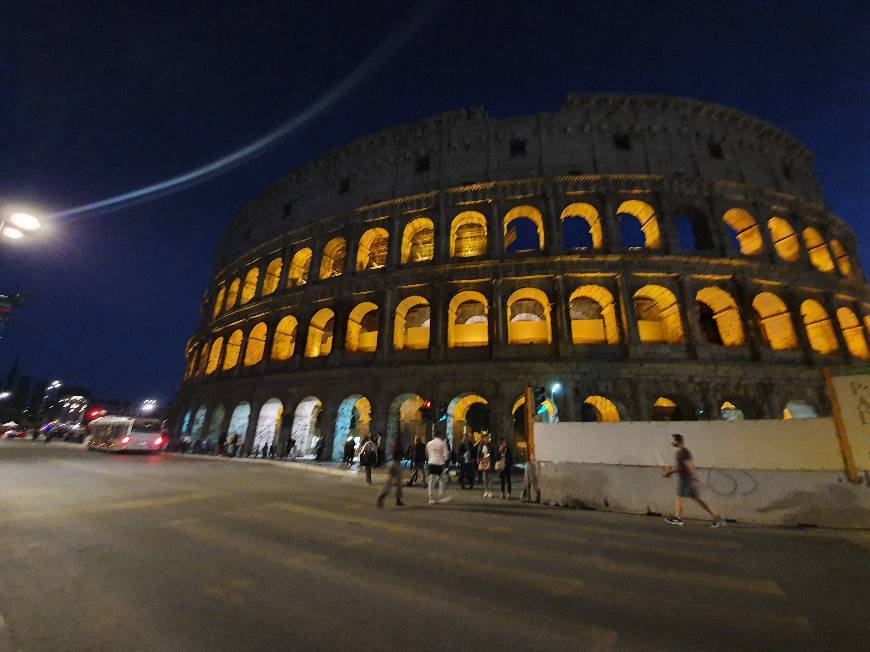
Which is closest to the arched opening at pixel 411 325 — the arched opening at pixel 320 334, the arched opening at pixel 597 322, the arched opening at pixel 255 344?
the arched opening at pixel 320 334

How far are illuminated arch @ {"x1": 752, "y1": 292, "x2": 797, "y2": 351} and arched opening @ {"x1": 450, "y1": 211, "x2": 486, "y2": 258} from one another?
14.3m

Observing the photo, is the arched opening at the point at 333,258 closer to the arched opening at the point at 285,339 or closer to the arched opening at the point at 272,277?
the arched opening at the point at 285,339

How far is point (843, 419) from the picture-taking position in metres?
6.99

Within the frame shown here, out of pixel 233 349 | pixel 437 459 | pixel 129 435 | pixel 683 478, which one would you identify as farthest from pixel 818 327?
pixel 129 435

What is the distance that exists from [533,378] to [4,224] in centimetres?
1673

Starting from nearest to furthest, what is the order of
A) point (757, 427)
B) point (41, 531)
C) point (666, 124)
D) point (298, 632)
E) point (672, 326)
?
point (298, 632) → point (41, 531) → point (757, 427) → point (672, 326) → point (666, 124)

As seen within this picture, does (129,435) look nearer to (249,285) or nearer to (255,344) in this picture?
(255,344)

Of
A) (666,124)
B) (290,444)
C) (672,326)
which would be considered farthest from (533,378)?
(666,124)

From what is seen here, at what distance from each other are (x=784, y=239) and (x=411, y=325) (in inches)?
865

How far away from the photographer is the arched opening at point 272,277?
26094 mm

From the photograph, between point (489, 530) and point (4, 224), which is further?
point (4, 224)

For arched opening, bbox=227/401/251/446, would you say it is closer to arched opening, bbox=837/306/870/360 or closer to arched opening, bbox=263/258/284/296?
arched opening, bbox=263/258/284/296

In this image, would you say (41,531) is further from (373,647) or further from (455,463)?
(455,463)

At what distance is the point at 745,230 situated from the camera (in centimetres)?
2044
